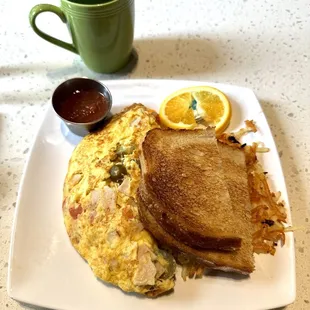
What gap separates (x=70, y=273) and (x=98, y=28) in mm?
1180

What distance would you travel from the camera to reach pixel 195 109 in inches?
78.1

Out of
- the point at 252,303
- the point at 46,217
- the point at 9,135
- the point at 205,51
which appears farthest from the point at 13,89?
the point at 252,303

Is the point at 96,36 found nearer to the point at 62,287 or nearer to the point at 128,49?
the point at 128,49

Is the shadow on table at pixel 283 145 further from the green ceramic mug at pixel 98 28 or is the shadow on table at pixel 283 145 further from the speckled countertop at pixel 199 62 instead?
the green ceramic mug at pixel 98 28

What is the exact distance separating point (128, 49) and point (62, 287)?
135 centimetres

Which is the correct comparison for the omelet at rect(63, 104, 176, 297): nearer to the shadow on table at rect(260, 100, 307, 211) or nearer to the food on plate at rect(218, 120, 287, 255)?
the food on plate at rect(218, 120, 287, 255)

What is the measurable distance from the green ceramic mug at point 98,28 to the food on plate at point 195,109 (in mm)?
438

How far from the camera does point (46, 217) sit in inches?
68.9

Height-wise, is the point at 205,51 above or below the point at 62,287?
above

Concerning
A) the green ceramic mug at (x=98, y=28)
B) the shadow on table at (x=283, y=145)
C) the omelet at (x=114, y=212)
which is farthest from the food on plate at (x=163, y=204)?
the green ceramic mug at (x=98, y=28)

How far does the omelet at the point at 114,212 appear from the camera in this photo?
150 centimetres

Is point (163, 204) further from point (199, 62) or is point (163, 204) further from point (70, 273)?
point (199, 62)

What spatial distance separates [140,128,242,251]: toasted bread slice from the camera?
4.97 feet

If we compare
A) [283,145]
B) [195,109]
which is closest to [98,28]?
[195,109]
